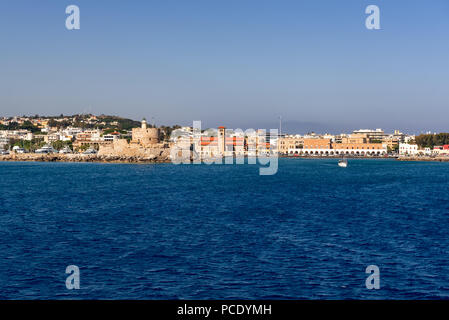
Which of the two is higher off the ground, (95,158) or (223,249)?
(95,158)

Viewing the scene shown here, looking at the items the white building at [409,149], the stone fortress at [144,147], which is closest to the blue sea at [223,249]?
the stone fortress at [144,147]

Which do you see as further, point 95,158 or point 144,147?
point 95,158

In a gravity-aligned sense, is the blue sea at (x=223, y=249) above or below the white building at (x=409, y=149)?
below

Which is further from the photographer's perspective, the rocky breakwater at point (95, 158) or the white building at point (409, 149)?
the white building at point (409, 149)

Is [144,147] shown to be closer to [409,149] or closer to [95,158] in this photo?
[95,158]

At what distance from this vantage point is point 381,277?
10711 millimetres

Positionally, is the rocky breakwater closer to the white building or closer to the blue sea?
the blue sea

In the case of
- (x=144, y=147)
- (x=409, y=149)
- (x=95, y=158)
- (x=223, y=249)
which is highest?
(x=144, y=147)

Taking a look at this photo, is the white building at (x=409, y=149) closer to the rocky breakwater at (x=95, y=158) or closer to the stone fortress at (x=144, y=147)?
the stone fortress at (x=144, y=147)

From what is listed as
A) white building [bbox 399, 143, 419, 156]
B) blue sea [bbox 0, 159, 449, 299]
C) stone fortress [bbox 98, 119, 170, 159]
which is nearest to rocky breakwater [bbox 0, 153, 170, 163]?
stone fortress [bbox 98, 119, 170, 159]

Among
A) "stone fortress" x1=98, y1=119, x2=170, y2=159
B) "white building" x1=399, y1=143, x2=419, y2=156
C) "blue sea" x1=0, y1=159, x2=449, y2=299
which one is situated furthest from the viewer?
"white building" x1=399, y1=143, x2=419, y2=156

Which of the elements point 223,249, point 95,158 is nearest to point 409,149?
point 95,158

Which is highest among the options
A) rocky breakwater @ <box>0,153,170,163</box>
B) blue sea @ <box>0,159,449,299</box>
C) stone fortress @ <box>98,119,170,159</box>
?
stone fortress @ <box>98,119,170,159</box>

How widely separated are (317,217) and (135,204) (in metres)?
9.82
